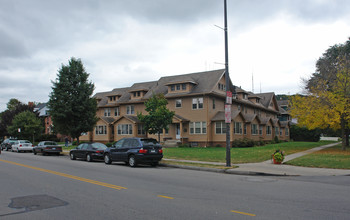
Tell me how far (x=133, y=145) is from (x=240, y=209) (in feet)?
36.8

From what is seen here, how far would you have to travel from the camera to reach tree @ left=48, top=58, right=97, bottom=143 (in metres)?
32.9

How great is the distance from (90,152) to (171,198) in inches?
554

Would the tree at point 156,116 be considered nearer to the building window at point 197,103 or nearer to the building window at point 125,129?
the building window at point 197,103

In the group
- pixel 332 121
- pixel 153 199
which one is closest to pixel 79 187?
pixel 153 199

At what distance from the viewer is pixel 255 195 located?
338 inches

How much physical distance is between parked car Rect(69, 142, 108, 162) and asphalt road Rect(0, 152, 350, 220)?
28.2 ft

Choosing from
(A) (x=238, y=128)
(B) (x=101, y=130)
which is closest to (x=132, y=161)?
(A) (x=238, y=128)

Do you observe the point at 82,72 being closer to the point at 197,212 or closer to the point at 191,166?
the point at 191,166

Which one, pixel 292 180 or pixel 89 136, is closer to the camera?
pixel 292 180

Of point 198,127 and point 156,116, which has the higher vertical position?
point 156,116

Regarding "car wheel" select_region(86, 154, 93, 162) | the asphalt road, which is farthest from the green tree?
the asphalt road

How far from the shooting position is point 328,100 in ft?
82.0

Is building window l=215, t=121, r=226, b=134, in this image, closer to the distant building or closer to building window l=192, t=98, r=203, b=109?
the distant building

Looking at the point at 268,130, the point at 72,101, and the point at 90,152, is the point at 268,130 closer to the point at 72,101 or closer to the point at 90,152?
the point at 72,101
